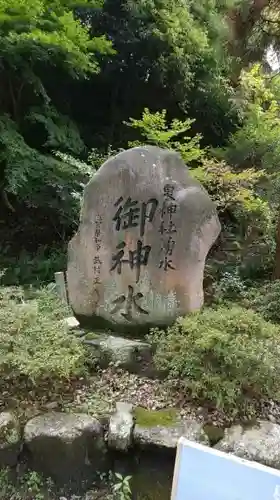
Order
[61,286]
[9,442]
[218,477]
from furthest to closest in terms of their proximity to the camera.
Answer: [61,286] → [9,442] → [218,477]

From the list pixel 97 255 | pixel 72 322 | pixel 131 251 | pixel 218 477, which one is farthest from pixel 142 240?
pixel 218 477

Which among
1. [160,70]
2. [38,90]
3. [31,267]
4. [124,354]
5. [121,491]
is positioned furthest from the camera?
[160,70]

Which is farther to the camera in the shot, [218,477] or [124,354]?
[124,354]

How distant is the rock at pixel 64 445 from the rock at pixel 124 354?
862mm

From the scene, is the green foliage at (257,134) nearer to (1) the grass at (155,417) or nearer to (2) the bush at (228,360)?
(2) the bush at (228,360)

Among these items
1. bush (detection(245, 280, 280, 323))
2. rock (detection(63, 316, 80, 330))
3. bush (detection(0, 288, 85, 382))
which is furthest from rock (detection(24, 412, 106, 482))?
bush (detection(245, 280, 280, 323))

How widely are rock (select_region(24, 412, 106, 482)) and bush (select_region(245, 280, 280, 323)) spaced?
2.63 m

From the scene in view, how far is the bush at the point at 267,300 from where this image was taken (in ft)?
17.4

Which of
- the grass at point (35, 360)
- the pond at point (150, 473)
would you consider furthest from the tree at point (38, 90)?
the pond at point (150, 473)

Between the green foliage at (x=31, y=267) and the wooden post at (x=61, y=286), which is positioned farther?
the green foliage at (x=31, y=267)

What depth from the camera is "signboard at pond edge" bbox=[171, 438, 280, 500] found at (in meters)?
1.73

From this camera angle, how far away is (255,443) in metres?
3.21

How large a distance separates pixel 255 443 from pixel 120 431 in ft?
2.98

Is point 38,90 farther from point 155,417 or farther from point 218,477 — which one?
point 218,477
